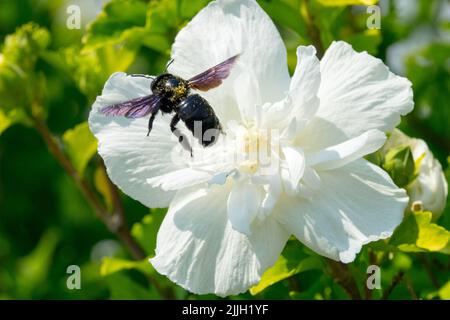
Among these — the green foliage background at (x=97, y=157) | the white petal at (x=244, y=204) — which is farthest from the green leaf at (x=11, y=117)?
the white petal at (x=244, y=204)

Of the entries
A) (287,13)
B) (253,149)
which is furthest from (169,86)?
(287,13)

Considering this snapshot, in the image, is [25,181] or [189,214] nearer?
[189,214]

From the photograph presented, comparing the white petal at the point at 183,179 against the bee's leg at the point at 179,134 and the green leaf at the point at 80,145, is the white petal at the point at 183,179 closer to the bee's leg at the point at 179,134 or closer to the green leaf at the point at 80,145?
the bee's leg at the point at 179,134

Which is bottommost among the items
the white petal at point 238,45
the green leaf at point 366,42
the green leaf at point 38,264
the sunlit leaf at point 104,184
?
the green leaf at point 38,264

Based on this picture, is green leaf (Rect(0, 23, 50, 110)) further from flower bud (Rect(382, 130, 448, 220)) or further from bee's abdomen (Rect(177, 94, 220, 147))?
flower bud (Rect(382, 130, 448, 220))

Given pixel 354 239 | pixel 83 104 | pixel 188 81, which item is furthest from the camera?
pixel 83 104

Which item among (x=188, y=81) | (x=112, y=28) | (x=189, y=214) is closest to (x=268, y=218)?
(x=189, y=214)

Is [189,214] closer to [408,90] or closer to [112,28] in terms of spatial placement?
[408,90]
